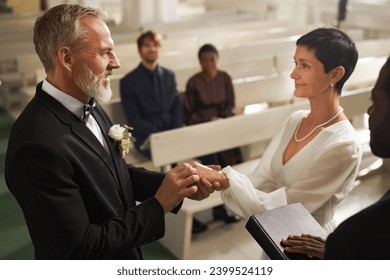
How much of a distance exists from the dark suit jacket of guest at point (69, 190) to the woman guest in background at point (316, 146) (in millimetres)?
452

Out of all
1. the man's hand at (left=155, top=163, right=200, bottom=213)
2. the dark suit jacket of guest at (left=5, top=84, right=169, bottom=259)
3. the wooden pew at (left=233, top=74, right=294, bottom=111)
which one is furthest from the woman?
the wooden pew at (left=233, top=74, right=294, bottom=111)

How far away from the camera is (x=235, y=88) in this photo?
17.0ft

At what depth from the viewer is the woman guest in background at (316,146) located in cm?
183

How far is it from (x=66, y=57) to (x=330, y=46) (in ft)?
3.09

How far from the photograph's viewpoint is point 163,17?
10.7 metres

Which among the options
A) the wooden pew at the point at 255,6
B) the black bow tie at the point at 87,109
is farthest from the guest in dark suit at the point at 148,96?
the wooden pew at the point at 255,6

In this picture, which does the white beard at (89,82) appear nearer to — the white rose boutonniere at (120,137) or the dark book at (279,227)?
the white rose boutonniere at (120,137)

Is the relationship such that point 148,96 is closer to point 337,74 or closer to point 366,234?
point 337,74

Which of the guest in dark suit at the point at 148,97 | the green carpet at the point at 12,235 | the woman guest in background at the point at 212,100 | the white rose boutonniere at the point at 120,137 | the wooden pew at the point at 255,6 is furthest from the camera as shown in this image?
the wooden pew at the point at 255,6

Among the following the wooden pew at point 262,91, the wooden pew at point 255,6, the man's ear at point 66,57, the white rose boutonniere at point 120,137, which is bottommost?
the wooden pew at point 262,91

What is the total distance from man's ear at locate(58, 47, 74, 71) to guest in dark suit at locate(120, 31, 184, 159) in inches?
90.8

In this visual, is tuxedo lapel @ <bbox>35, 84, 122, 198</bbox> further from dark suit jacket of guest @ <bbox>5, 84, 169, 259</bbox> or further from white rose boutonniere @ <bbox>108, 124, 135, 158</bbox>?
white rose boutonniere @ <bbox>108, 124, 135, 158</bbox>

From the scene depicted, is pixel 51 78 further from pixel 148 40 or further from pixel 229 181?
pixel 148 40
